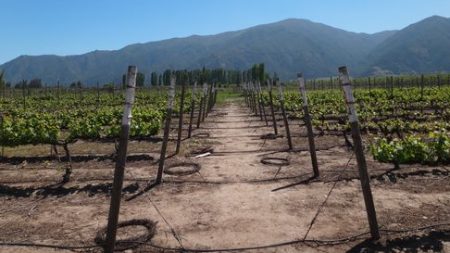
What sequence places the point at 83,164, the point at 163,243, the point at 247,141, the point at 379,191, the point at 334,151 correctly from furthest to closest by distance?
the point at 247,141 → the point at 334,151 → the point at 83,164 → the point at 379,191 → the point at 163,243

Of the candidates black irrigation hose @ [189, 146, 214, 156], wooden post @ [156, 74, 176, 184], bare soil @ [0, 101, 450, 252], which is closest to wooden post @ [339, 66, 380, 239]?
bare soil @ [0, 101, 450, 252]

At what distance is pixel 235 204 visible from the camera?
717cm

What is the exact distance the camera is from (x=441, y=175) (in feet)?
27.8

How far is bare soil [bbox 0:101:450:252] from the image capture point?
18.4ft

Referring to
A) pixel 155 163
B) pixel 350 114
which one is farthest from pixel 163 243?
pixel 155 163

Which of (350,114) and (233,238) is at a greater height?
(350,114)

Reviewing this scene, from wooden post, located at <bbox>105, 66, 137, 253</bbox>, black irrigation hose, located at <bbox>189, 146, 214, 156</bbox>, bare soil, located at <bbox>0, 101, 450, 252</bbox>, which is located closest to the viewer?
wooden post, located at <bbox>105, 66, 137, 253</bbox>

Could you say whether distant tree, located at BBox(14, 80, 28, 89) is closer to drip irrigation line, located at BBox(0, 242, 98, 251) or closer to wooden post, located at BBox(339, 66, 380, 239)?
drip irrigation line, located at BBox(0, 242, 98, 251)

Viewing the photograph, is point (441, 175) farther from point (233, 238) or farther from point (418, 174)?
point (233, 238)

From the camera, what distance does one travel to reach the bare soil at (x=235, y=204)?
18.4 ft

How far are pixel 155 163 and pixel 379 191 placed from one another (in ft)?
16.9

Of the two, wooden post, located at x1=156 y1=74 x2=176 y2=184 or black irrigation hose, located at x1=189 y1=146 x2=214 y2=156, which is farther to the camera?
black irrigation hose, located at x1=189 y1=146 x2=214 y2=156

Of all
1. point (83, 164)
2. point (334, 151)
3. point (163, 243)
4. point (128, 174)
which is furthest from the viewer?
point (334, 151)

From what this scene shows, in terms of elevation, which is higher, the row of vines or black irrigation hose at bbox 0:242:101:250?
Answer: the row of vines
